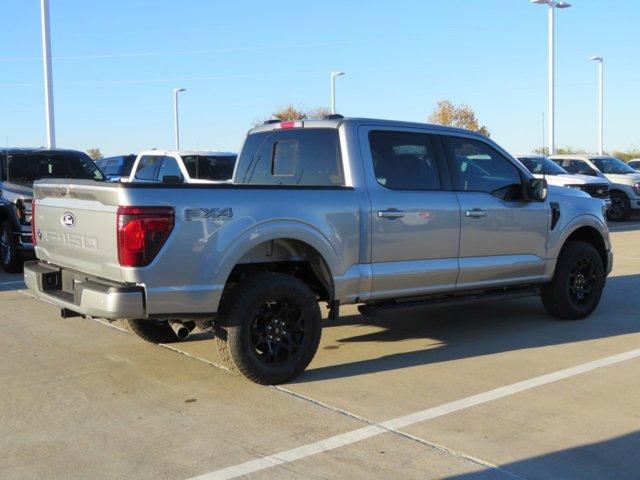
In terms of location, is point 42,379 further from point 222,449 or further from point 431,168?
point 431,168

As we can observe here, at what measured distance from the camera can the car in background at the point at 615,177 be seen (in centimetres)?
2127

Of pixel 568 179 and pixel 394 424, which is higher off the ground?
pixel 568 179

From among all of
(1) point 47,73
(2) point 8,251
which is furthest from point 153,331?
(1) point 47,73

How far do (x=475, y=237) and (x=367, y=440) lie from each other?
112 inches

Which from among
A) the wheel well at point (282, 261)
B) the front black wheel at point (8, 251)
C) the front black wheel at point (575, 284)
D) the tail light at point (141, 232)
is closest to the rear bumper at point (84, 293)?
the tail light at point (141, 232)

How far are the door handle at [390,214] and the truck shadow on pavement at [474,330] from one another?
4.01ft

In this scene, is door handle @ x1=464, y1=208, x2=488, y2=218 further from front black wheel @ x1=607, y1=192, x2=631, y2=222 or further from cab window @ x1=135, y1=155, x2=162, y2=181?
front black wheel @ x1=607, y1=192, x2=631, y2=222

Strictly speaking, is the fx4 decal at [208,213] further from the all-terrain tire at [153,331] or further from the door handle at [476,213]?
the door handle at [476,213]

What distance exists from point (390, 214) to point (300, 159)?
1003 millimetres

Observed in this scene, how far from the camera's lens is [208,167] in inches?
565

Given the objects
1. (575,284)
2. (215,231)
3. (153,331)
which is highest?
(215,231)

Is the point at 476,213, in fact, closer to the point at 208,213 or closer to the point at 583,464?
the point at 208,213

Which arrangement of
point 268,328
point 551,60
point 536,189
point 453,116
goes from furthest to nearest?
1. point 453,116
2. point 551,60
3. point 536,189
4. point 268,328

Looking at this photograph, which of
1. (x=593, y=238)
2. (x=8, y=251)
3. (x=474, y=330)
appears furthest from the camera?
(x=8, y=251)
